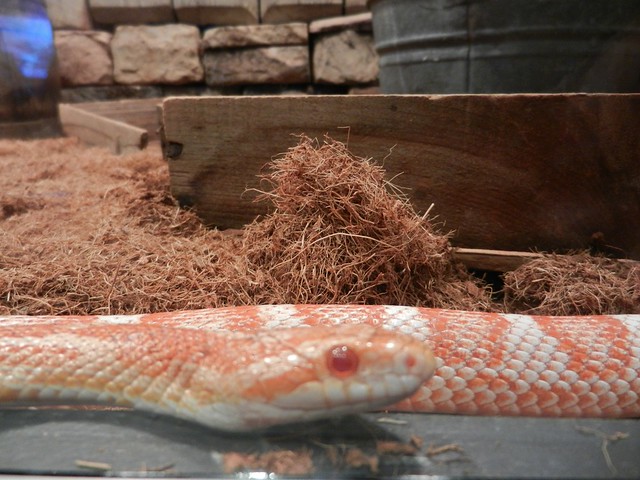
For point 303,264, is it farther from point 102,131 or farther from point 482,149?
point 102,131

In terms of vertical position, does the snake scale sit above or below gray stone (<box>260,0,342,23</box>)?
below

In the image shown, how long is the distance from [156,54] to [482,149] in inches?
202

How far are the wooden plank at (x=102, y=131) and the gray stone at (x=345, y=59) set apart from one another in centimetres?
249

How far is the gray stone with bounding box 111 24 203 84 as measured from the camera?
6402mm


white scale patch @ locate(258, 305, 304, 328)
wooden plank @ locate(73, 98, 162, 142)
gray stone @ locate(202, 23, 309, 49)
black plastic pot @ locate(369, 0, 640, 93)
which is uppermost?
gray stone @ locate(202, 23, 309, 49)

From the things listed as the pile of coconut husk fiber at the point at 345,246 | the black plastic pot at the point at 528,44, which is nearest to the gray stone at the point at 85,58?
the black plastic pot at the point at 528,44

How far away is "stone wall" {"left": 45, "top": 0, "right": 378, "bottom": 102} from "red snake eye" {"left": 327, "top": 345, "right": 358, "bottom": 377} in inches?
213

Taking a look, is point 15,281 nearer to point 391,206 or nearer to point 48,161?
point 391,206

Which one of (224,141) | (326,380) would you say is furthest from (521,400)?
(224,141)

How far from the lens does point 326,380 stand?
1325 mm

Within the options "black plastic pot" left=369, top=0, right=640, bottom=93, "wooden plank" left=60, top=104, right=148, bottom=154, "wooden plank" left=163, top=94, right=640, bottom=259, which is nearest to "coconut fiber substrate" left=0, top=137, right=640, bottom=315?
"wooden plank" left=163, top=94, right=640, bottom=259

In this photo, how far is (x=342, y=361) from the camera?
4.43 feet

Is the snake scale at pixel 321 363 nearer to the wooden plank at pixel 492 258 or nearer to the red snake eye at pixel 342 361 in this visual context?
the red snake eye at pixel 342 361

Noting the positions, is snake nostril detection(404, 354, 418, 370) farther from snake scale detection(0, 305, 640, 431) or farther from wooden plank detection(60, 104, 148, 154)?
wooden plank detection(60, 104, 148, 154)
